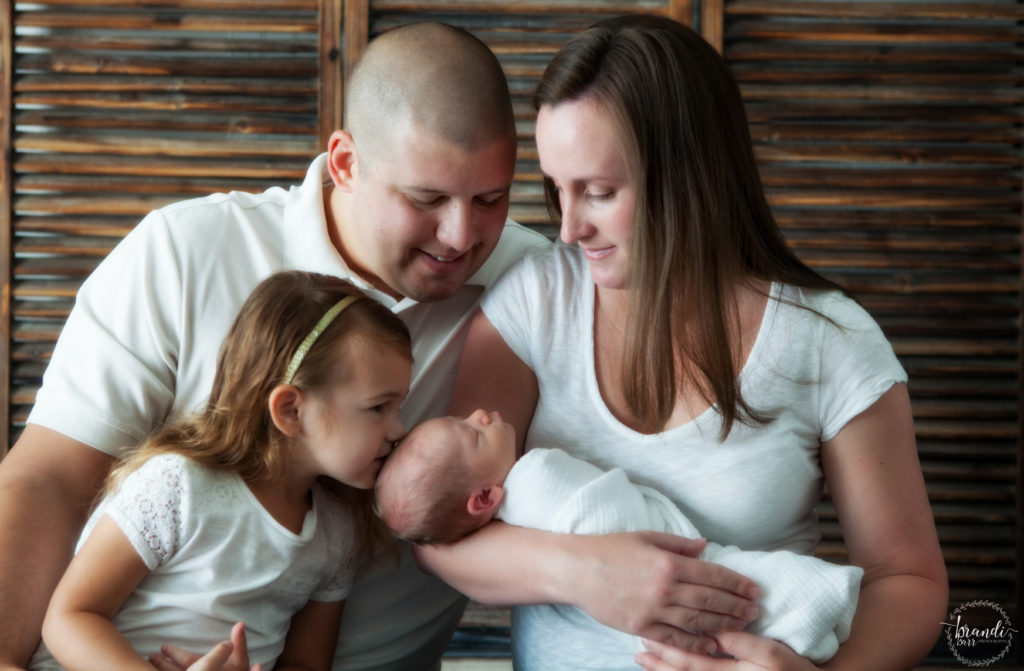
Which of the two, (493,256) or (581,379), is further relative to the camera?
(493,256)

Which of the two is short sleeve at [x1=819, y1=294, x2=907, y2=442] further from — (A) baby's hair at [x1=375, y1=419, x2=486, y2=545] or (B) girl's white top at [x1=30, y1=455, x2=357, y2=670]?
(B) girl's white top at [x1=30, y1=455, x2=357, y2=670]

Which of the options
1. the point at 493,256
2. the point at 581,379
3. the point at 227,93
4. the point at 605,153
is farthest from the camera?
the point at 227,93

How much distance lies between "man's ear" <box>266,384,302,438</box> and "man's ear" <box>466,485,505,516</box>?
26 centimetres

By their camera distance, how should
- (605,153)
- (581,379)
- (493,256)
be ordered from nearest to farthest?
(605,153), (581,379), (493,256)

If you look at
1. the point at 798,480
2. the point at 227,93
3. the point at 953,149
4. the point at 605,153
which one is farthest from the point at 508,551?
the point at 953,149

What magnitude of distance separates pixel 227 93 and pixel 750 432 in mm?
1774

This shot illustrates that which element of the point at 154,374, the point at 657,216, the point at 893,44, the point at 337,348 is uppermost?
the point at 893,44

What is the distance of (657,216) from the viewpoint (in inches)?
55.2

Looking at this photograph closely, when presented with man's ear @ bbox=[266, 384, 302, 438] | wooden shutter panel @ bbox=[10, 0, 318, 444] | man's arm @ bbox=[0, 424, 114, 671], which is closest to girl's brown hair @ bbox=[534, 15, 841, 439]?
man's ear @ bbox=[266, 384, 302, 438]

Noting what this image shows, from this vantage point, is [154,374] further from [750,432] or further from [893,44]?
[893,44]

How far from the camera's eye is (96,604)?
4.24 feet

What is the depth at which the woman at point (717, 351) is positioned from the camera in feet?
4.50

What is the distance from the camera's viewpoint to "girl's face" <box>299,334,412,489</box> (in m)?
1.39

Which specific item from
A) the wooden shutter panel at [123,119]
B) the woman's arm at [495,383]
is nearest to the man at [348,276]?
the woman's arm at [495,383]
